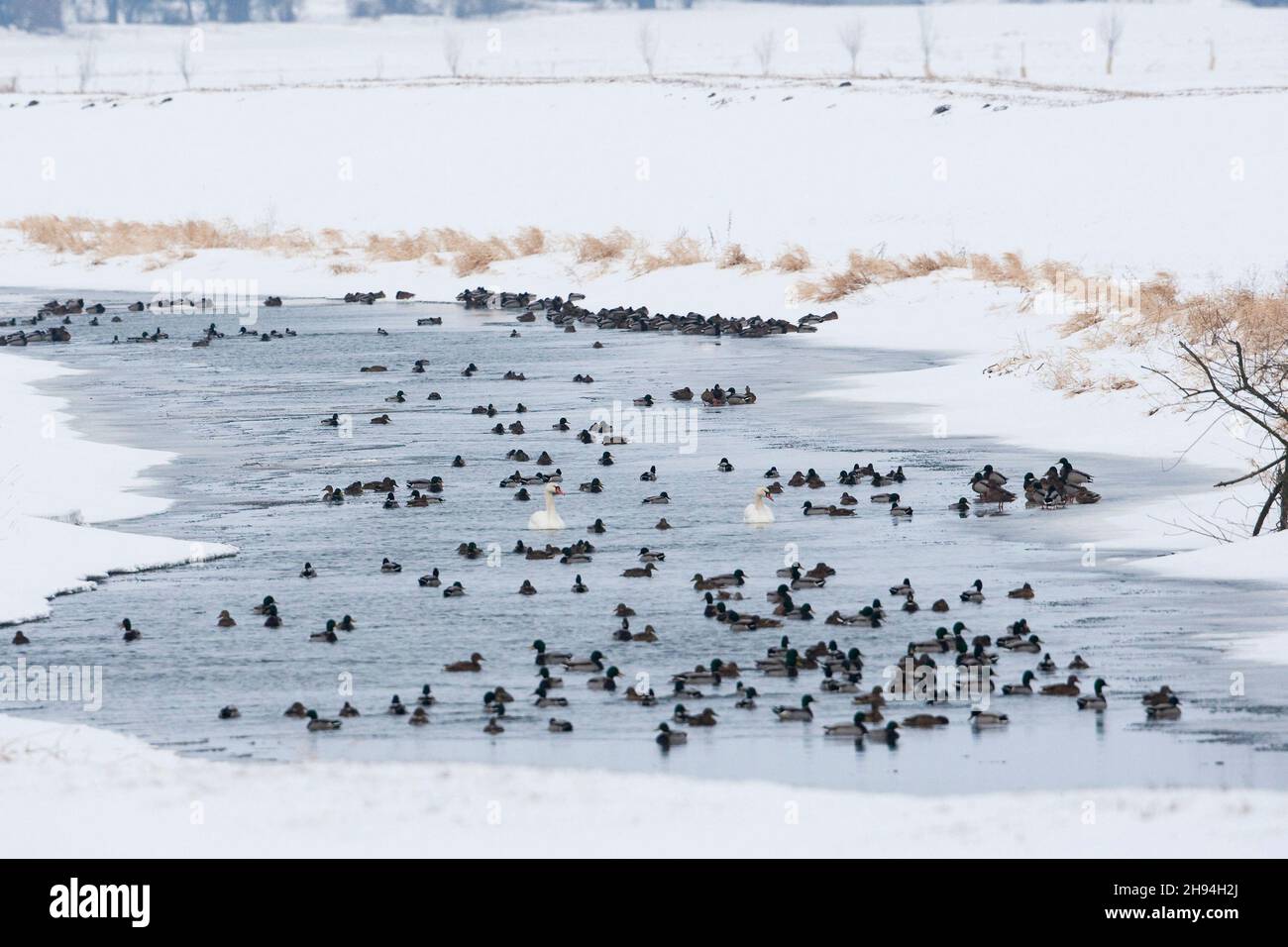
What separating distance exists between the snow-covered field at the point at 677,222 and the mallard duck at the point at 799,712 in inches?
62.3

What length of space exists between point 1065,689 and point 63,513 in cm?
1171

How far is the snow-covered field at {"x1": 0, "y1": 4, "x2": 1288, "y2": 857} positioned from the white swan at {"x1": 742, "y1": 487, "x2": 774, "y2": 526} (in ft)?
12.3

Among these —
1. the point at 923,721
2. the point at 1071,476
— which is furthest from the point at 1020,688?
the point at 1071,476

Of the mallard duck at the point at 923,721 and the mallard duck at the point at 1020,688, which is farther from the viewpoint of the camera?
the mallard duck at the point at 1020,688

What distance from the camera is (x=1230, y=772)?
42.7 feet

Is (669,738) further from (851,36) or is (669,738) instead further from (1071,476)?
(851,36)

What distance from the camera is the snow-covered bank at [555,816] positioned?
11.9 m

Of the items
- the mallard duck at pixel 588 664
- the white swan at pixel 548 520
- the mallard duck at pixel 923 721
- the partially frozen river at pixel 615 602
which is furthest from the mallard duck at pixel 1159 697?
the white swan at pixel 548 520

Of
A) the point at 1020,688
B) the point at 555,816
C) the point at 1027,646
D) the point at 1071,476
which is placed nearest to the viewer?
the point at 555,816

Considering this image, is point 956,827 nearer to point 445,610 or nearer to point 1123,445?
point 445,610

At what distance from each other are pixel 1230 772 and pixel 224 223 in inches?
2499

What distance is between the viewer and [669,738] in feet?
45.5

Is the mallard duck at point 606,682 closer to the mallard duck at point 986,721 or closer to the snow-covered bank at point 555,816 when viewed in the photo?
the snow-covered bank at point 555,816

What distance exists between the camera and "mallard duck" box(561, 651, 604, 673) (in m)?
15.8
